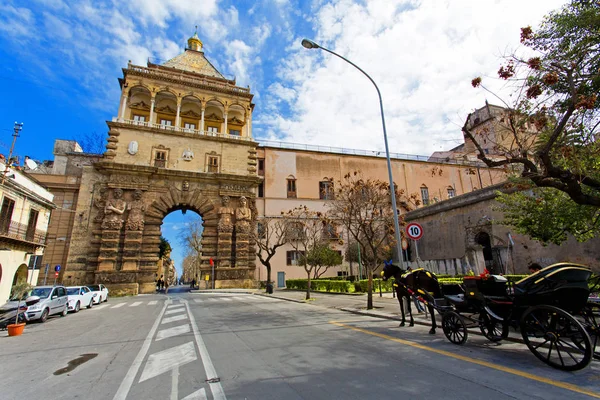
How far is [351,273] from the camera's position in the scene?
34906mm

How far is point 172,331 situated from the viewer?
862 centimetres

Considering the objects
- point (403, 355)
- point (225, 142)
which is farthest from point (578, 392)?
point (225, 142)

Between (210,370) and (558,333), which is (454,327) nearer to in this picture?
(558,333)

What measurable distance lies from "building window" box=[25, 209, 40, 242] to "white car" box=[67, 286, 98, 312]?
21.8ft

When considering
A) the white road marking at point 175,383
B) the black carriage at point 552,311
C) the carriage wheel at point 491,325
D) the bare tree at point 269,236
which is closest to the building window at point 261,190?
the bare tree at point 269,236

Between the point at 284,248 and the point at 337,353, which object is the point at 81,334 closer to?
the point at 337,353

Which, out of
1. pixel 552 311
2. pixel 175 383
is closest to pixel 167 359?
pixel 175 383

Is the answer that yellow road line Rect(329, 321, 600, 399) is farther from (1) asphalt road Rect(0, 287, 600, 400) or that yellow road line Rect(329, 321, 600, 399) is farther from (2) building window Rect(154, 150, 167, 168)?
(2) building window Rect(154, 150, 167, 168)

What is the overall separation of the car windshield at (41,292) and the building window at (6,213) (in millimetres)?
7088

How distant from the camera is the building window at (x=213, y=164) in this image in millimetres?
32156

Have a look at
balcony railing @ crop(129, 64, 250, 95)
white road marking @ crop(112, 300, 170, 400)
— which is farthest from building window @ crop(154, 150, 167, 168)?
white road marking @ crop(112, 300, 170, 400)

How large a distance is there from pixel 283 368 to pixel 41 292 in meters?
14.1

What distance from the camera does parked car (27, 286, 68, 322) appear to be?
39.3 feet

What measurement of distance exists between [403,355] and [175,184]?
95.6 feet
